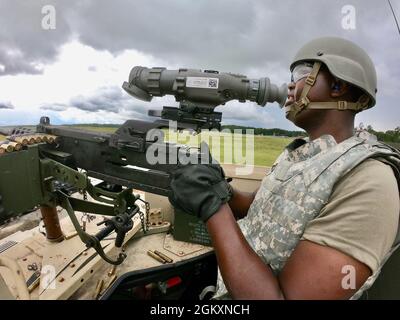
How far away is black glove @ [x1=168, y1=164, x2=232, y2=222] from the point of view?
126cm

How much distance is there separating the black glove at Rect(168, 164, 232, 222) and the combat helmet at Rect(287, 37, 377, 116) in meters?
0.58

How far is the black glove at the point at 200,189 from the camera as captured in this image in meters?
1.26

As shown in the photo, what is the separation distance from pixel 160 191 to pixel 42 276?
100 cm

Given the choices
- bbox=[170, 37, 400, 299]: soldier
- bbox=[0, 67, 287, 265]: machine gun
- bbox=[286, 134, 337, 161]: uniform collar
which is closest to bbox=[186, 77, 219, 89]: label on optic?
bbox=[0, 67, 287, 265]: machine gun

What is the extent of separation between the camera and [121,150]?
1687 mm

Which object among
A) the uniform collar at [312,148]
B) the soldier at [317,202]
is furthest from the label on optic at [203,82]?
the uniform collar at [312,148]

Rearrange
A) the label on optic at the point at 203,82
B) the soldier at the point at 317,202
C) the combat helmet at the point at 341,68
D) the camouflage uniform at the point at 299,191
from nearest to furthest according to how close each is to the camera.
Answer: the soldier at the point at 317,202
the camouflage uniform at the point at 299,191
the combat helmet at the point at 341,68
the label on optic at the point at 203,82

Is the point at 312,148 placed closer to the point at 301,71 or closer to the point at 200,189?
the point at 301,71

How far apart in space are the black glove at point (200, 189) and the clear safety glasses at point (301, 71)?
2.19ft

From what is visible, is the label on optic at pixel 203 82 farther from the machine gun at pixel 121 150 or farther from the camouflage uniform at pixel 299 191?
the camouflage uniform at pixel 299 191

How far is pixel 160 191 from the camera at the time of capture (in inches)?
64.1

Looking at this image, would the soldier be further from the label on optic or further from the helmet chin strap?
the label on optic

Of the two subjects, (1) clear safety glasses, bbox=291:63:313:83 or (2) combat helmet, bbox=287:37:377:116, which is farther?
(1) clear safety glasses, bbox=291:63:313:83

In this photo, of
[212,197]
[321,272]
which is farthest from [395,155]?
[212,197]
